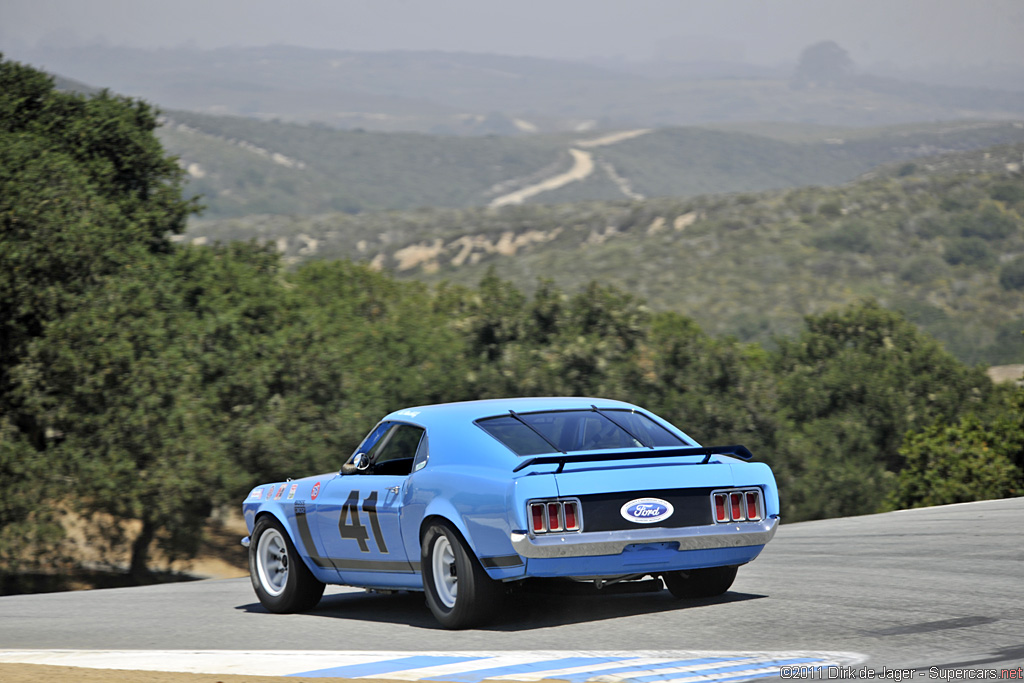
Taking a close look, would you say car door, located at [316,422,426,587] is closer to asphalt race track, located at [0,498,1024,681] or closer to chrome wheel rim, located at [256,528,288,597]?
asphalt race track, located at [0,498,1024,681]

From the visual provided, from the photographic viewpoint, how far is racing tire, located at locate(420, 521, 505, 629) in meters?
7.02

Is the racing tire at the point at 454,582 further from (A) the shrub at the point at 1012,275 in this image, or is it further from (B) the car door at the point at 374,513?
(A) the shrub at the point at 1012,275

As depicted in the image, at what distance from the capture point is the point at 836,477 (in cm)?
3116

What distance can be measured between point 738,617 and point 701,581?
0.76m

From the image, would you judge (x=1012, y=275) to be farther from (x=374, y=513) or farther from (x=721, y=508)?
(x=374, y=513)

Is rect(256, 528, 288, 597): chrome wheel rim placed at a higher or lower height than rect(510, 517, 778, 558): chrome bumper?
lower

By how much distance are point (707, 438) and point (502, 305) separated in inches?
277

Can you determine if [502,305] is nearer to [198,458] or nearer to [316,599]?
[198,458]

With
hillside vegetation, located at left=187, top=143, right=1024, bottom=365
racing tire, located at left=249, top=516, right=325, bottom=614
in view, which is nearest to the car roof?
racing tire, located at left=249, top=516, right=325, bottom=614

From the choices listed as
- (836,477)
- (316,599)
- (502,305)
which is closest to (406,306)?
(502,305)

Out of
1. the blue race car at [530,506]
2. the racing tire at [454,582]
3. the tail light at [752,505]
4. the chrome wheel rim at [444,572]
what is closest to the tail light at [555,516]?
the blue race car at [530,506]

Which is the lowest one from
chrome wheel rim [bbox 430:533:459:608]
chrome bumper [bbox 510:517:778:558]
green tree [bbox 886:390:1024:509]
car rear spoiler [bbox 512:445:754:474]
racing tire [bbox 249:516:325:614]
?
green tree [bbox 886:390:1024:509]

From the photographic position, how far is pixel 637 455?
718 centimetres

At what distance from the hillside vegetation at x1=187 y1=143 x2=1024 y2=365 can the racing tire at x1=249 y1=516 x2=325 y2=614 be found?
45641 mm
